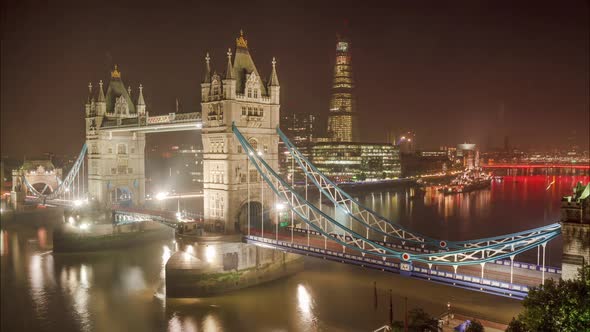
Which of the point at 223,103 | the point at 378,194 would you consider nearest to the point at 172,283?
the point at 223,103

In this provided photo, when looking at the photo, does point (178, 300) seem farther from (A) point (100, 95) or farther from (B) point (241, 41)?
(A) point (100, 95)

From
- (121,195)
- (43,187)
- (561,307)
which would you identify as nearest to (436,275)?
(561,307)

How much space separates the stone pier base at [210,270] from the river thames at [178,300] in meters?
0.70

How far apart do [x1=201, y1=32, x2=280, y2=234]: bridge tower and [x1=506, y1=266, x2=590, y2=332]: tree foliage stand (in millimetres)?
20684

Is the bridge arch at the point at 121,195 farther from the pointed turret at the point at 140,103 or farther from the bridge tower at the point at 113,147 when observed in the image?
the pointed turret at the point at 140,103

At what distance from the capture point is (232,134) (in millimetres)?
35562

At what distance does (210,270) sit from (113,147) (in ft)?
85.8

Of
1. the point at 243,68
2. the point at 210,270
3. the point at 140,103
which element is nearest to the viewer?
the point at 210,270

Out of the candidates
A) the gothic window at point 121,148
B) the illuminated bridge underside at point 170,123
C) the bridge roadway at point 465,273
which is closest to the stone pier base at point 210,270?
the bridge roadway at point 465,273

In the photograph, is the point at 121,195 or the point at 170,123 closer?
the point at 170,123

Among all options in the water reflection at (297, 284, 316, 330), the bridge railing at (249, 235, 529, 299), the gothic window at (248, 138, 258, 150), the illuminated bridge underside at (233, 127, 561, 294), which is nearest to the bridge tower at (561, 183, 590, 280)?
the illuminated bridge underside at (233, 127, 561, 294)

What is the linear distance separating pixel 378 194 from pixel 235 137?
76955mm

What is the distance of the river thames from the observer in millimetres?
30266

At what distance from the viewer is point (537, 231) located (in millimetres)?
22719
